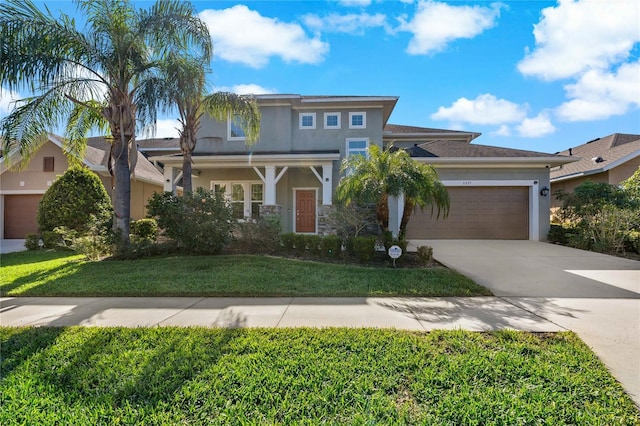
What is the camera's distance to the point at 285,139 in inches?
576

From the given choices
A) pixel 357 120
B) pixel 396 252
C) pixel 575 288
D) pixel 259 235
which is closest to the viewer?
pixel 575 288

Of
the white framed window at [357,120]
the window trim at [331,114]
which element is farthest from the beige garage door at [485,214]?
the window trim at [331,114]

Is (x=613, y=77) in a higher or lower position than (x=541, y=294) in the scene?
higher

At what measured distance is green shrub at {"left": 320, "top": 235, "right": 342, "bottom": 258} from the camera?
8.96 m

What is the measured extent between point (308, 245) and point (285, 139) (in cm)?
715

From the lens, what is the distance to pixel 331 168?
12.6 m

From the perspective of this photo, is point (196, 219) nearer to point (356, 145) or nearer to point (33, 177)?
point (356, 145)

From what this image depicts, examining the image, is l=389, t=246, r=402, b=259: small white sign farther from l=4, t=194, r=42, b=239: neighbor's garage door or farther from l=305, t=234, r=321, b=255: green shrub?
l=4, t=194, r=42, b=239: neighbor's garage door

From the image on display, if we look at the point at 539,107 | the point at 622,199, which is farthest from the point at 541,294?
the point at 539,107

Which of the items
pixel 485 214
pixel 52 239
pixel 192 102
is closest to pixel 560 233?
pixel 485 214

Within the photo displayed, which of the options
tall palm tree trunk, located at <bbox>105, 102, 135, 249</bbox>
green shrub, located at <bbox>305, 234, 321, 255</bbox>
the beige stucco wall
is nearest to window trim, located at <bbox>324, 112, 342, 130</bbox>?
green shrub, located at <bbox>305, 234, 321, 255</bbox>

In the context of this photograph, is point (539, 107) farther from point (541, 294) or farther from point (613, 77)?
point (541, 294)

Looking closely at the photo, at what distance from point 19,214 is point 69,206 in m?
6.26

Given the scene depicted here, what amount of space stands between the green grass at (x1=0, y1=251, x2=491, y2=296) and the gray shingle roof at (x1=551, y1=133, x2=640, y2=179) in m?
13.8
